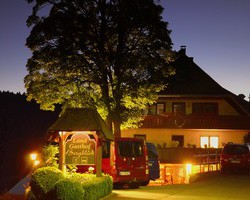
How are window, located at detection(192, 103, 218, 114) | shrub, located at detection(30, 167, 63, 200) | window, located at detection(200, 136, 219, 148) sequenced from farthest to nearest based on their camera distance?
window, located at detection(192, 103, 218, 114), window, located at detection(200, 136, 219, 148), shrub, located at detection(30, 167, 63, 200)

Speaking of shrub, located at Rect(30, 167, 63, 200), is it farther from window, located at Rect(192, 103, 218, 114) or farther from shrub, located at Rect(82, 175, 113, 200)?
window, located at Rect(192, 103, 218, 114)

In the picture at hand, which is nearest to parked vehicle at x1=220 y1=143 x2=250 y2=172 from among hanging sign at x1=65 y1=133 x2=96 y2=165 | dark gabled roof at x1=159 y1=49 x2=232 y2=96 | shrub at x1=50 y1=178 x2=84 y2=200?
hanging sign at x1=65 y1=133 x2=96 y2=165

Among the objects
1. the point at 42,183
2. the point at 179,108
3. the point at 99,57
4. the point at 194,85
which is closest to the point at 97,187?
the point at 42,183

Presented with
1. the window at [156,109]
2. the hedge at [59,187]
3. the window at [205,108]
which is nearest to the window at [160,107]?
the window at [156,109]

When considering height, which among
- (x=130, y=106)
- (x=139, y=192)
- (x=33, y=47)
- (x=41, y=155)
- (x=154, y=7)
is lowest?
(x=139, y=192)

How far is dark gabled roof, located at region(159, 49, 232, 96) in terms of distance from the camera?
5250 cm

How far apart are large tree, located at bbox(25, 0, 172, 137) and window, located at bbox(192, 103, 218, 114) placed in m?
18.3

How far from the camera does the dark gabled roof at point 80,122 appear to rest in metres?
19.3

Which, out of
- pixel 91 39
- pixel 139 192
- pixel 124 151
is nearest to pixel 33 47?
pixel 91 39

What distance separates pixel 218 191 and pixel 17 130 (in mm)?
13636

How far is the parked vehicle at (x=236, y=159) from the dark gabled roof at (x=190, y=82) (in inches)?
710

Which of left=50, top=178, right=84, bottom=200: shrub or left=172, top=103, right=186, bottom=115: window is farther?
left=172, top=103, right=186, bottom=115: window

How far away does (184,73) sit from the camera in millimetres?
57188

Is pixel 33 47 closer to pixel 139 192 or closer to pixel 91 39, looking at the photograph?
pixel 91 39
